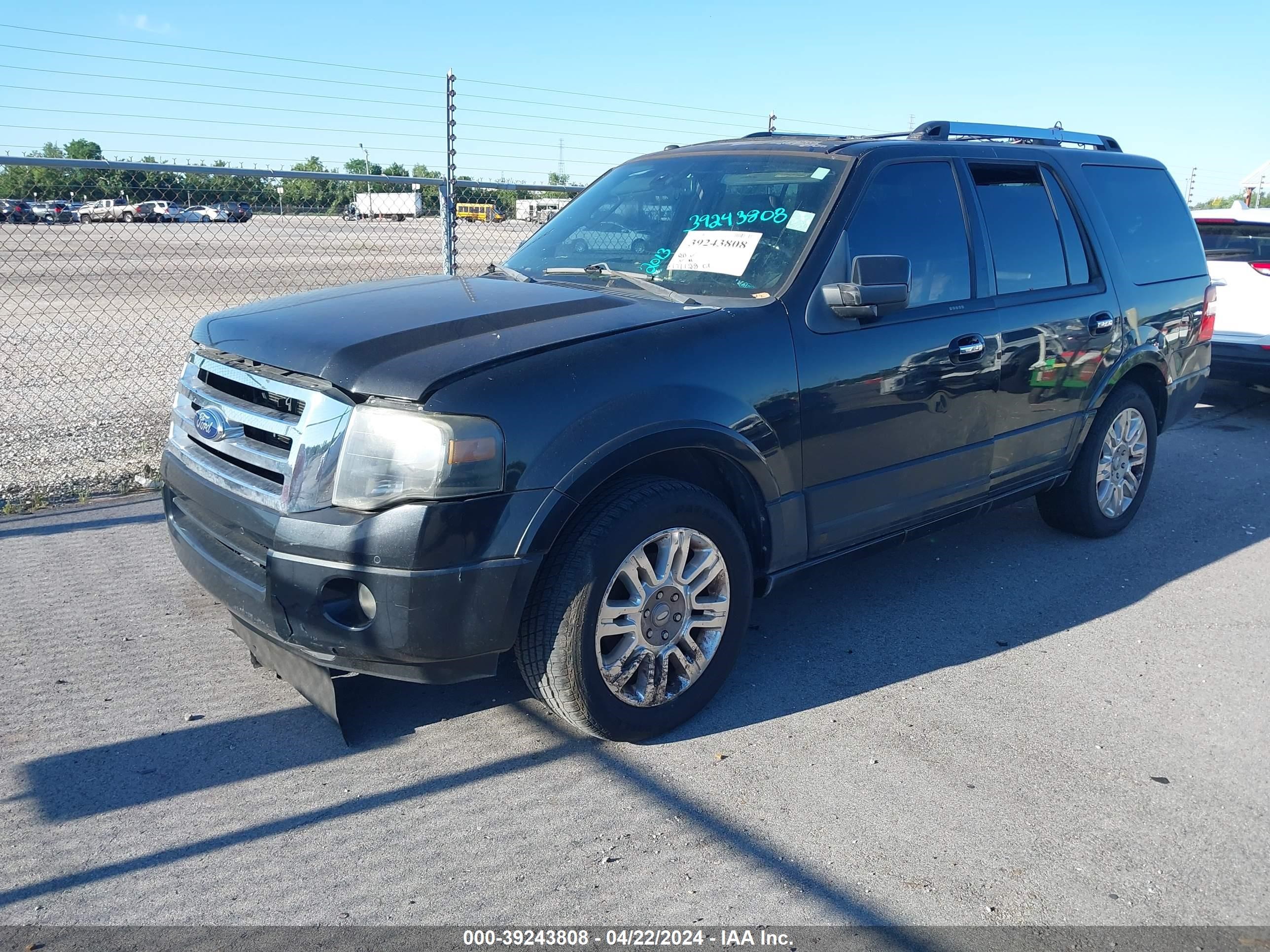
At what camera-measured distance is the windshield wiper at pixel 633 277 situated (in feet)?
12.2

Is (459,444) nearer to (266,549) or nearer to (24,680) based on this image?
(266,549)

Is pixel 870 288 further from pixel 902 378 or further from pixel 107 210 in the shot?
pixel 107 210

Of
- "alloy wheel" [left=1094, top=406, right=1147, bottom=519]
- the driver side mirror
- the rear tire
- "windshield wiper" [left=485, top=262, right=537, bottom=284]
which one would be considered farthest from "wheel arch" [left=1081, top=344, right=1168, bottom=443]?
"windshield wiper" [left=485, top=262, right=537, bottom=284]

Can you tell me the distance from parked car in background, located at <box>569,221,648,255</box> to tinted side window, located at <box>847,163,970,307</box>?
0.88 meters

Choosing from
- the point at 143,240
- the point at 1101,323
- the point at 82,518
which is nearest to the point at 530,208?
the point at 143,240

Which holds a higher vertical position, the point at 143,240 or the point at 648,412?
the point at 143,240

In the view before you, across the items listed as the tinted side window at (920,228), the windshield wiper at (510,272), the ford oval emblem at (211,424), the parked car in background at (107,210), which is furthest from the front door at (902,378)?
the parked car in background at (107,210)

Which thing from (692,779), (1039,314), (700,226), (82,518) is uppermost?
(700,226)

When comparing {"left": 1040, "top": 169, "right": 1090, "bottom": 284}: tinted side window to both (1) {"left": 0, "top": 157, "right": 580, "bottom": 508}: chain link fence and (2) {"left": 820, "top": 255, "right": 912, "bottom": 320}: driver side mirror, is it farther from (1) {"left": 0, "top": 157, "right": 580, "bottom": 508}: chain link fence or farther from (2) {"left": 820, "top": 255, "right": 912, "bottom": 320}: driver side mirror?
(1) {"left": 0, "top": 157, "right": 580, "bottom": 508}: chain link fence

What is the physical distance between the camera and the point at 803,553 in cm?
387

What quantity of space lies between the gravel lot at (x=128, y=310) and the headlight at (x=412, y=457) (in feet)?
12.4

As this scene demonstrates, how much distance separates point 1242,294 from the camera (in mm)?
8688

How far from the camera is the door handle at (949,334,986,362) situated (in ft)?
13.8

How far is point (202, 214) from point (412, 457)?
665 cm
